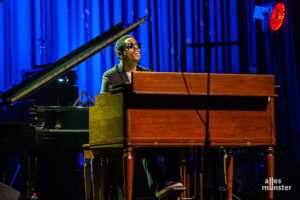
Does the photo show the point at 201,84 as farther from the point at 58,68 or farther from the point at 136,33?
the point at 136,33

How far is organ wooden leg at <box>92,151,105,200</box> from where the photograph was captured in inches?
167

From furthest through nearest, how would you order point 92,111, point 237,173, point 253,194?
point 237,173
point 253,194
point 92,111

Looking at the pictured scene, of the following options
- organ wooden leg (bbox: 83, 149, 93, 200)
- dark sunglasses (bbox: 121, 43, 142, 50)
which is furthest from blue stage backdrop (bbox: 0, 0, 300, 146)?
dark sunglasses (bbox: 121, 43, 142, 50)

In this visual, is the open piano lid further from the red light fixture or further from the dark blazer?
the red light fixture

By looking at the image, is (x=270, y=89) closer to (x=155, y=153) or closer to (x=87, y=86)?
(x=155, y=153)

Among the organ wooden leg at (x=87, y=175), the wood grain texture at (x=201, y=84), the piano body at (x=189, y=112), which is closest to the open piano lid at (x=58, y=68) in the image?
the organ wooden leg at (x=87, y=175)

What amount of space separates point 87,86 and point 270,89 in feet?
15.2

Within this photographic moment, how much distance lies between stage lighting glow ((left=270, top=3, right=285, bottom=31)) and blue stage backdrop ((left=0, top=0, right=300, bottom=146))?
0.42 m

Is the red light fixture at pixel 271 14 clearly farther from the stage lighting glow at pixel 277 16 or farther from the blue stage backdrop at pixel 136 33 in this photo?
the blue stage backdrop at pixel 136 33

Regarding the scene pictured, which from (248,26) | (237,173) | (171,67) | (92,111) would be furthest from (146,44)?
(92,111)

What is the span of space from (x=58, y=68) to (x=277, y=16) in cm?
357

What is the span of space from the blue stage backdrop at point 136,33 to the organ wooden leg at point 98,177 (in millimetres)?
3449

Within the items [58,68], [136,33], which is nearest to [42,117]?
[58,68]

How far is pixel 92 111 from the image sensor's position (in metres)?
3.86
